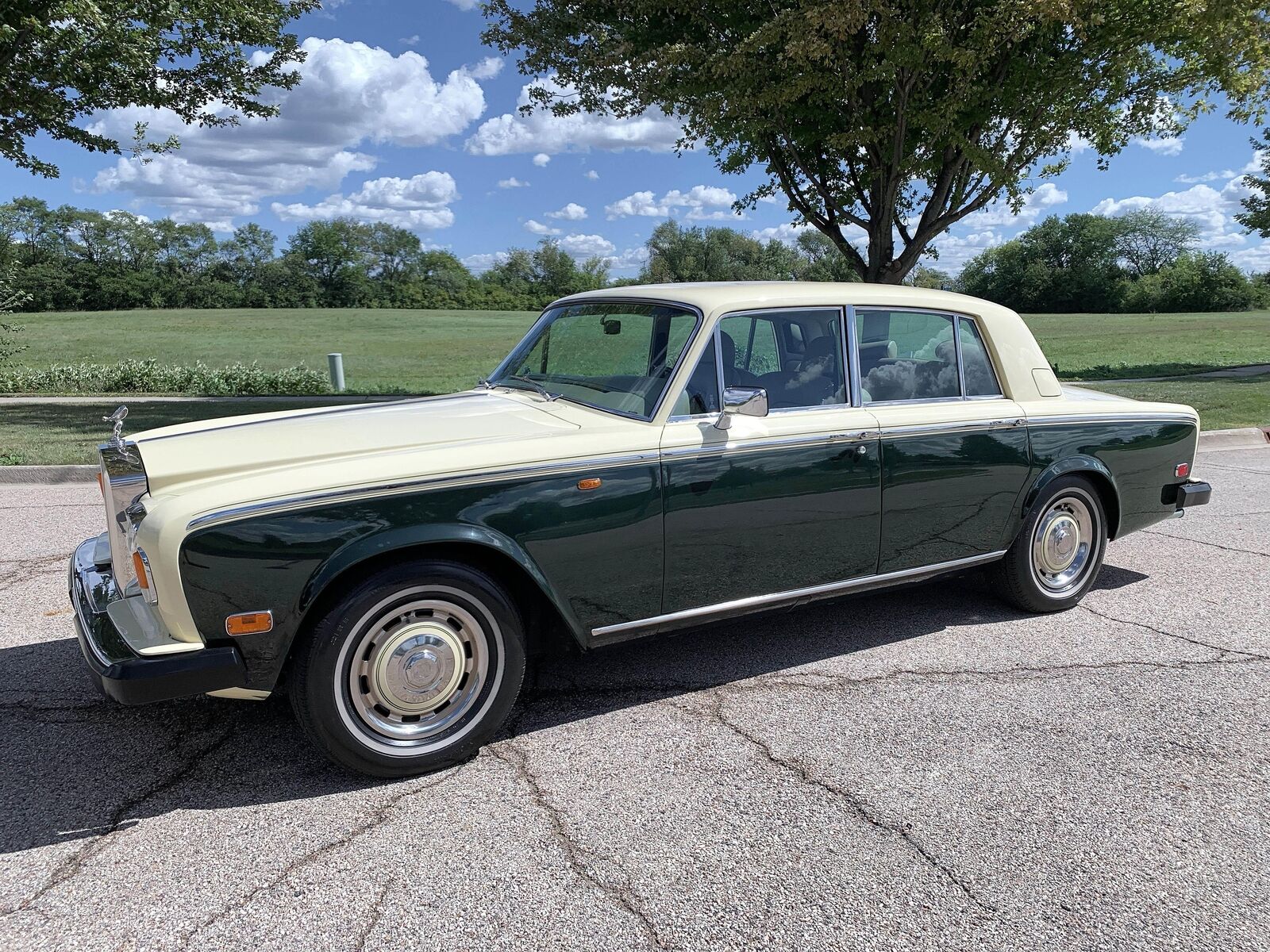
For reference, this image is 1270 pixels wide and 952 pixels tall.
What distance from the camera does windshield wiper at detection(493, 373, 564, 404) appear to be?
160 inches

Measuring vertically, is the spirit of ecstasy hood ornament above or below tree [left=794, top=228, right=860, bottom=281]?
below

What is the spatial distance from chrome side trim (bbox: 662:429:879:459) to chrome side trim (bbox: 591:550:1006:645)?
63 cm

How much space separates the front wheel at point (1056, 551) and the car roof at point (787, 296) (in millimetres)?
1045

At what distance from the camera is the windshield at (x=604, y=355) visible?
373 centimetres

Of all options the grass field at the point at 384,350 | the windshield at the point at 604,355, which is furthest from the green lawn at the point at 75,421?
the windshield at the point at 604,355

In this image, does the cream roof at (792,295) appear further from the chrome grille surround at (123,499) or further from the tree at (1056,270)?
the tree at (1056,270)

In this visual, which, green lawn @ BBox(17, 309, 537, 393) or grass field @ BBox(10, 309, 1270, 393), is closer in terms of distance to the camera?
grass field @ BBox(10, 309, 1270, 393)

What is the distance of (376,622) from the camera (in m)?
3.04

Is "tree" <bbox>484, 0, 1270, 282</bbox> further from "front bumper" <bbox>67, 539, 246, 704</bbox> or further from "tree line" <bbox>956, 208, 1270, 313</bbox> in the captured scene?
"tree line" <bbox>956, 208, 1270, 313</bbox>

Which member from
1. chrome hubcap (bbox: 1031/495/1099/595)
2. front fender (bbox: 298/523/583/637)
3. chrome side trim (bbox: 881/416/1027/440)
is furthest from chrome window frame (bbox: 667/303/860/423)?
chrome hubcap (bbox: 1031/495/1099/595)

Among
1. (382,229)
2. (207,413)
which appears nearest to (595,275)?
(382,229)

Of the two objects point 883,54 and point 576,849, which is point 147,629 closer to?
point 576,849

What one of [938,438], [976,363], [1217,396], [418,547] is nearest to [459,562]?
[418,547]

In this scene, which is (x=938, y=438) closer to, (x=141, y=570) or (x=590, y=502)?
(x=590, y=502)
